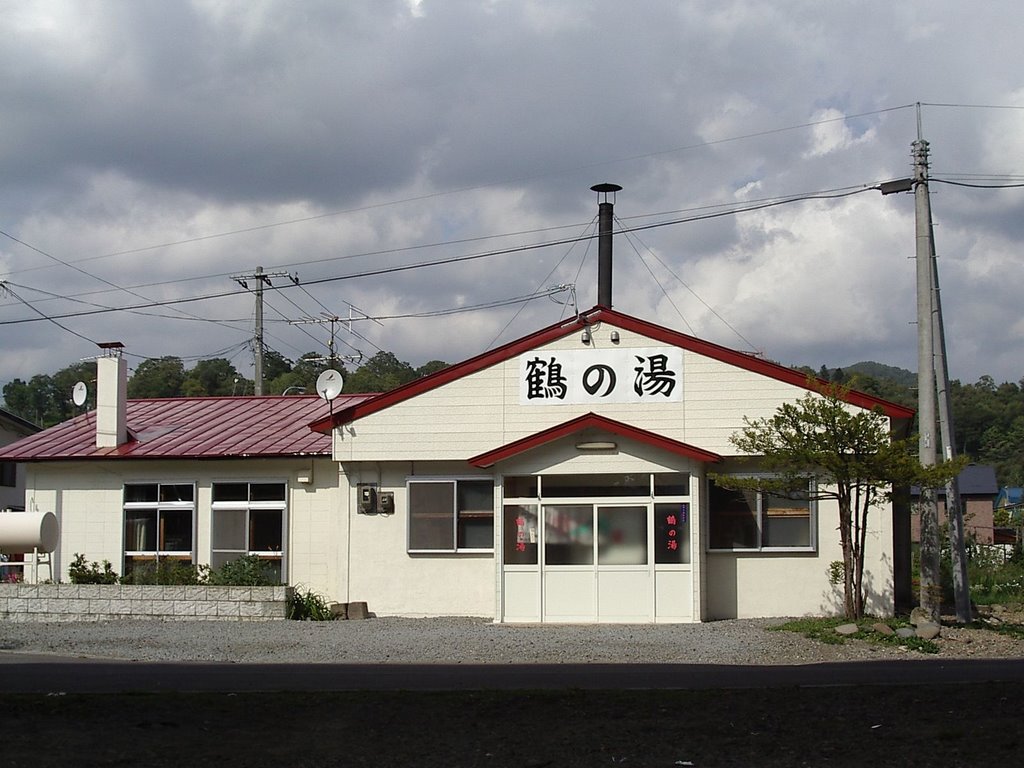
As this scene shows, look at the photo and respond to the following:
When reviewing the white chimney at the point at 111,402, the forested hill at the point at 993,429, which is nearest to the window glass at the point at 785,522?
the white chimney at the point at 111,402

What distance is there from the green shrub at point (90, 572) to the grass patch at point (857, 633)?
43.4ft

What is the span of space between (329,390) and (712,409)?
739cm

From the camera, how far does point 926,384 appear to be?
62.1 ft

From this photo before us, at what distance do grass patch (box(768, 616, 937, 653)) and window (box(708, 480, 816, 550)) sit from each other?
6.26 ft

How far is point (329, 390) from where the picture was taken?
22906mm

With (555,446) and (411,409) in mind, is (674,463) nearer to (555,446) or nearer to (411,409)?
(555,446)

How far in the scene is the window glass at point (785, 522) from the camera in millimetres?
20719

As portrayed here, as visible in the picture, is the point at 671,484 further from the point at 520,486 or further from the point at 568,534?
the point at 520,486

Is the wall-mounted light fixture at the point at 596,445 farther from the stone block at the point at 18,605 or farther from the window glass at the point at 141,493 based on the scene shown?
the stone block at the point at 18,605

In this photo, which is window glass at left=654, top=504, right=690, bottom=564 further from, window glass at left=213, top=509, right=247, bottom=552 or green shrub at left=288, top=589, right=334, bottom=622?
window glass at left=213, top=509, right=247, bottom=552

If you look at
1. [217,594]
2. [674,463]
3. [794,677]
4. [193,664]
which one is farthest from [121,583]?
[794,677]

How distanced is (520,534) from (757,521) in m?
4.18

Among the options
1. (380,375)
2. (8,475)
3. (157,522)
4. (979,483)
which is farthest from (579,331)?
(380,375)

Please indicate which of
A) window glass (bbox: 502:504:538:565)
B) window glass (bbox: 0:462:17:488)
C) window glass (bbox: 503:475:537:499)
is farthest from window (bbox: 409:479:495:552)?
window glass (bbox: 0:462:17:488)
